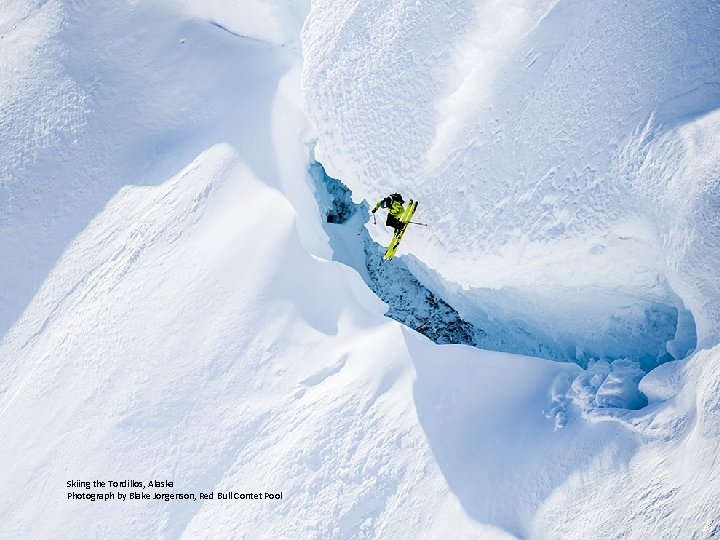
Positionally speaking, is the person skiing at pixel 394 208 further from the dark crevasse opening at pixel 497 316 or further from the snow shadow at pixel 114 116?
the snow shadow at pixel 114 116

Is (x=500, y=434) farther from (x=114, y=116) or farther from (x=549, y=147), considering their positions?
(x=114, y=116)

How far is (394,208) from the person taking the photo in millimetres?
8008

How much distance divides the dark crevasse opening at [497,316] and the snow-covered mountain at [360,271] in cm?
5

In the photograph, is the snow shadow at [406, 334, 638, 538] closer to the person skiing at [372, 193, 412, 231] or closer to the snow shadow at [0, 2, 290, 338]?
the person skiing at [372, 193, 412, 231]

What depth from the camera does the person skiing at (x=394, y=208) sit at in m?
8.00

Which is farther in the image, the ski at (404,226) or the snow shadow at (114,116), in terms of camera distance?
the snow shadow at (114,116)

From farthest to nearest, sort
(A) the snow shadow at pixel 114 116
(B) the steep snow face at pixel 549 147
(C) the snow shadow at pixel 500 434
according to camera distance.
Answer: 1. (A) the snow shadow at pixel 114 116
2. (C) the snow shadow at pixel 500 434
3. (B) the steep snow face at pixel 549 147

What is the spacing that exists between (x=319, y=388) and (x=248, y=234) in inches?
119

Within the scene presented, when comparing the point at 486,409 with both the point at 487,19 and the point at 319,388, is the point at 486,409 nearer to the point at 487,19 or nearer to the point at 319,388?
the point at 319,388

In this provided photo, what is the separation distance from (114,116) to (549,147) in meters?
8.57

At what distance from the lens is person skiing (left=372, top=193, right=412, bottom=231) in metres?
8.00

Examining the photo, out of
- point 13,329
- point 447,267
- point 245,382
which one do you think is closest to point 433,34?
point 447,267

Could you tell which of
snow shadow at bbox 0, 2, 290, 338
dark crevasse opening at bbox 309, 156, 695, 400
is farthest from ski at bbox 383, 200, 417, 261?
snow shadow at bbox 0, 2, 290, 338

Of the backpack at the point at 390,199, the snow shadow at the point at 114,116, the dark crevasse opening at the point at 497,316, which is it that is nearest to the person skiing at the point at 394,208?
the backpack at the point at 390,199
